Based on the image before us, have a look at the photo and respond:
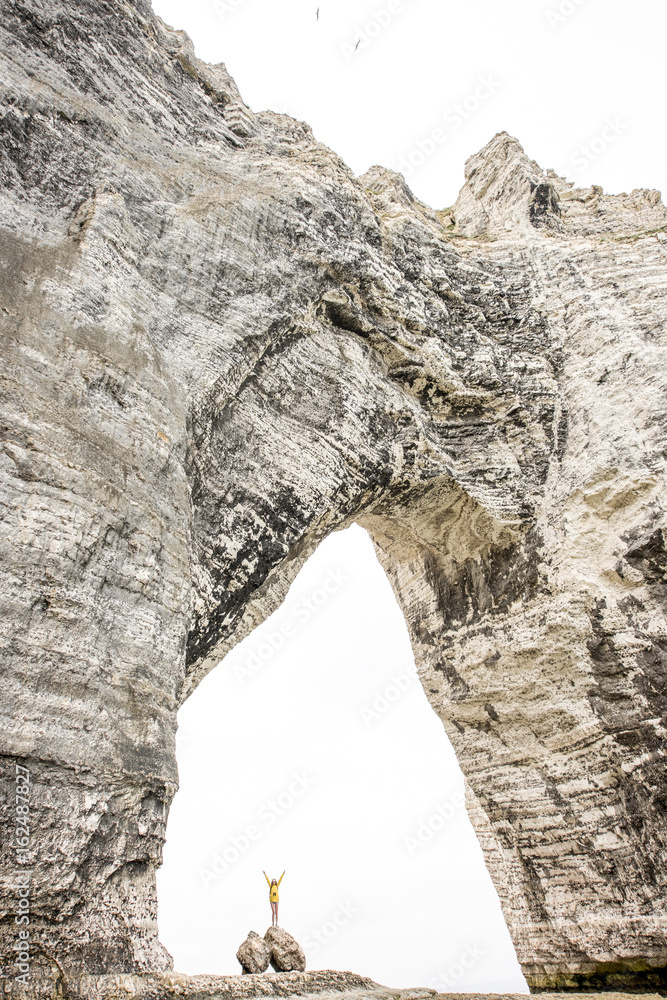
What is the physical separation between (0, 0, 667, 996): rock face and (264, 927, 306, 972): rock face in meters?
2.21

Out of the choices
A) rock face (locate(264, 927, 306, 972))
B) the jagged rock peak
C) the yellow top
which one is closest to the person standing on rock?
the yellow top

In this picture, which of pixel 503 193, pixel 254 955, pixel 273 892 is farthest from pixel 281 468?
pixel 503 193

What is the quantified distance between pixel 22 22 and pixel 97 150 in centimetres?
140

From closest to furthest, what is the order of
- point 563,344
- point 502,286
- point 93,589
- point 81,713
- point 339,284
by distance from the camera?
point 81,713 < point 93,589 < point 339,284 < point 563,344 < point 502,286

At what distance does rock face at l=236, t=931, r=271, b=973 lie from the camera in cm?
451

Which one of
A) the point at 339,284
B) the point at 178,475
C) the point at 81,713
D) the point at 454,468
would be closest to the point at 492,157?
the point at 339,284

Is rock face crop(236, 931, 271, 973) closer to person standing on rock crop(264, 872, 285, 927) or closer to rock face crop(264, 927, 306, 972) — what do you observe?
rock face crop(264, 927, 306, 972)

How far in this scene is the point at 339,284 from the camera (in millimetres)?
6008

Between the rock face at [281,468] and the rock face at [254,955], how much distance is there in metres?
2.13

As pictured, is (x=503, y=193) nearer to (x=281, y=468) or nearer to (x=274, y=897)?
(x=281, y=468)

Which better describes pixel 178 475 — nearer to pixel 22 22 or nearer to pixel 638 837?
pixel 22 22

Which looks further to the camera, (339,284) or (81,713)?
(339,284)

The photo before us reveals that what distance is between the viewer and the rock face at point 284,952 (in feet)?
15.0

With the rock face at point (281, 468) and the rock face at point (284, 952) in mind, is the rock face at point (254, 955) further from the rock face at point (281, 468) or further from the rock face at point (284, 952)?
the rock face at point (281, 468)
